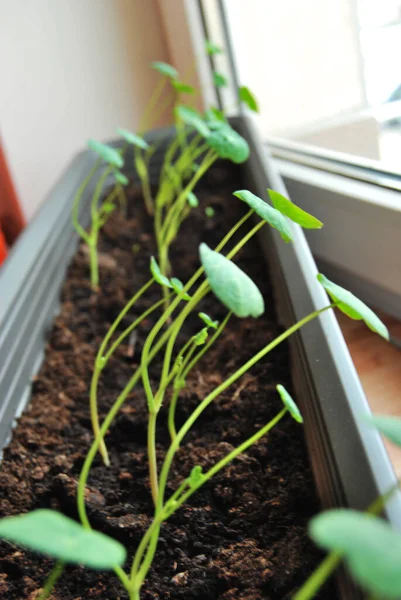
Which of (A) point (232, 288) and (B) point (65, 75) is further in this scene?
(B) point (65, 75)

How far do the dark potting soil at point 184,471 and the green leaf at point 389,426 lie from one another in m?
0.25

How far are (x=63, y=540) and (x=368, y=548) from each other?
13 cm

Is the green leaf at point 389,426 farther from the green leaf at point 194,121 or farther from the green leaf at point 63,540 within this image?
the green leaf at point 194,121

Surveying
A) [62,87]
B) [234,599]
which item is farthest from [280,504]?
[62,87]

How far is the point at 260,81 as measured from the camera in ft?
5.74

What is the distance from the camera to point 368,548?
23 cm

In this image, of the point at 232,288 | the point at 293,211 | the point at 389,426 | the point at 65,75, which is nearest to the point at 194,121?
the point at 293,211

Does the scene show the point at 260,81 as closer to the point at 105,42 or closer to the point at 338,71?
the point at 338,71

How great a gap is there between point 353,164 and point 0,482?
2.56 feet

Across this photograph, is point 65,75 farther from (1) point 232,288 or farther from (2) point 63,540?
(2) point 63,540

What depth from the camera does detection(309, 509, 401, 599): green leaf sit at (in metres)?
0.22

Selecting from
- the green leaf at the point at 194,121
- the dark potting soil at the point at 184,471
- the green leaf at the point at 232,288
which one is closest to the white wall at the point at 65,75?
the green leaf at the point at 194,121

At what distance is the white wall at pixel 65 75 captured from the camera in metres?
1.99

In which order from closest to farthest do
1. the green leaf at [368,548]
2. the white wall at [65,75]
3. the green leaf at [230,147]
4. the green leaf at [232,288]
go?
the green leaf at [368,548] < the green leaf at [232,288] < the green leaf at [230,147] < the white wall at [65,75]
